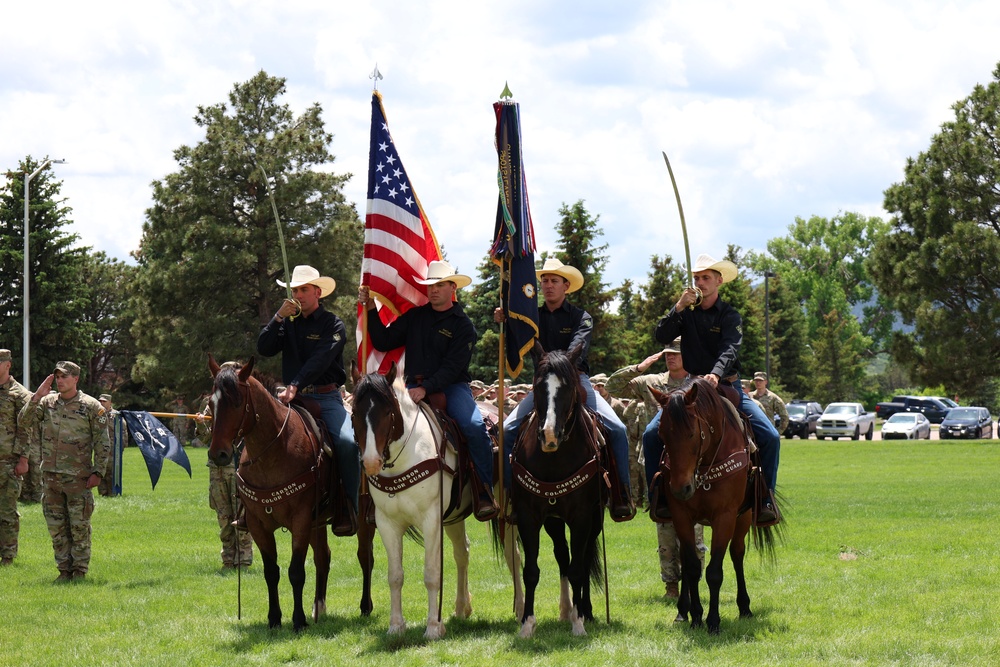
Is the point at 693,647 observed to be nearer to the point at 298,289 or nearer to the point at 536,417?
the point at 536,417

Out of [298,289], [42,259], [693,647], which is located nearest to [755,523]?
[693,647]

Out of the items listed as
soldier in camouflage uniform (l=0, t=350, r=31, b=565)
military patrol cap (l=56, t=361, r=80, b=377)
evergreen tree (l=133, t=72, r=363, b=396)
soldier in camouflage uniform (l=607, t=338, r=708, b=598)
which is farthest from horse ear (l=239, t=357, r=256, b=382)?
evergreen tree (l=133, t=72, r=363, b=396)

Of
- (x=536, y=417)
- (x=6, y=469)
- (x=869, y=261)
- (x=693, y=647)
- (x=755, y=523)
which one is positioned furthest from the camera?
(x=869, y=261)

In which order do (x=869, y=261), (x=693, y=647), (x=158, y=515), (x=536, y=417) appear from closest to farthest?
1. (x=693, y=647)
2. (x=536, y=417)
3. (x=158, y=515)
4. (x=869, y=261)

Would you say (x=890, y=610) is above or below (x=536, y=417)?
below

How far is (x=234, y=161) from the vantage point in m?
54.5

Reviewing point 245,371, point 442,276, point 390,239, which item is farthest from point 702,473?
point 390,239

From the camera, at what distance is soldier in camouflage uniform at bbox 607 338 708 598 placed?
38.1 feet

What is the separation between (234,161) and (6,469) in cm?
4181

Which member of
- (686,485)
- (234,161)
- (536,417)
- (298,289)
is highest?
(234,161)

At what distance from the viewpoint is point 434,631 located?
9.63 meters

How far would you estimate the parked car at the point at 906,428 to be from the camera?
55.9 meters

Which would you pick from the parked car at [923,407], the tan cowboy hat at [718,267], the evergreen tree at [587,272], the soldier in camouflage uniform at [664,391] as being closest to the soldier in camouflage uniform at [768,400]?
the soldier in camouflage uniform at [664,391]

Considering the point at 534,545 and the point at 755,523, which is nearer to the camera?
the point at 534,545
